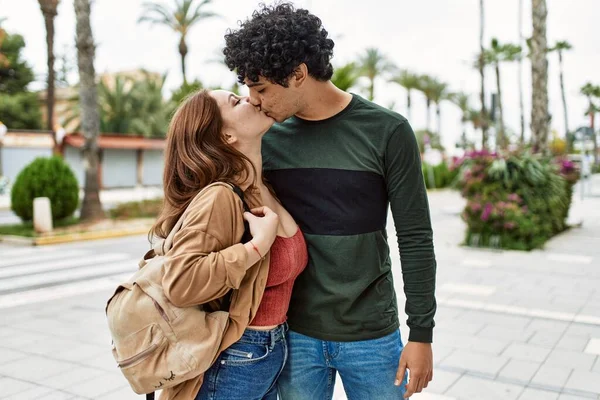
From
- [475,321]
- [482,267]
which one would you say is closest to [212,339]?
[475,321]

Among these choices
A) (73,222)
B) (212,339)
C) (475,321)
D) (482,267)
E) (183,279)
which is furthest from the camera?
(73,222)

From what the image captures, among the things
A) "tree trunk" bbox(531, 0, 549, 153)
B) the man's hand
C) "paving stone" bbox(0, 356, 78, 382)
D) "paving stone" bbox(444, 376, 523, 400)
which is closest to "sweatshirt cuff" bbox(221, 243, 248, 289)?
the man's hand

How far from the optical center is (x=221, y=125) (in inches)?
73.2

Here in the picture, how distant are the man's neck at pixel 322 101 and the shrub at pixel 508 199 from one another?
8814mm

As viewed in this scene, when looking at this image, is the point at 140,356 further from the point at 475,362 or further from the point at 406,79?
the point at 406,79

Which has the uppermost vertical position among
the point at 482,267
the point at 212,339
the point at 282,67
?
the point at 282,67

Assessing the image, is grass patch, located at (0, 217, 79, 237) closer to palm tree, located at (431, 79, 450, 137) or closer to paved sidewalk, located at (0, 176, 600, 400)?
paved sidewalk, located at (0, 176, 600, 400)

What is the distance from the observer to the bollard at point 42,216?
1299 cm

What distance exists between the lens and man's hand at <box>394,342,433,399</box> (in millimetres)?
1893

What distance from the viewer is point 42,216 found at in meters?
13.0

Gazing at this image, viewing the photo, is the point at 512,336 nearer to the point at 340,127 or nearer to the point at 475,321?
the point at 475,321

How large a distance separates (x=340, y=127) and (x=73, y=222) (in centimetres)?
1369

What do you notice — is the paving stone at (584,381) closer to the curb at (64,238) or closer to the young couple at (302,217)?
the young couple at (302,217)

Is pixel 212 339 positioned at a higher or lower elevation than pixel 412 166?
lower
